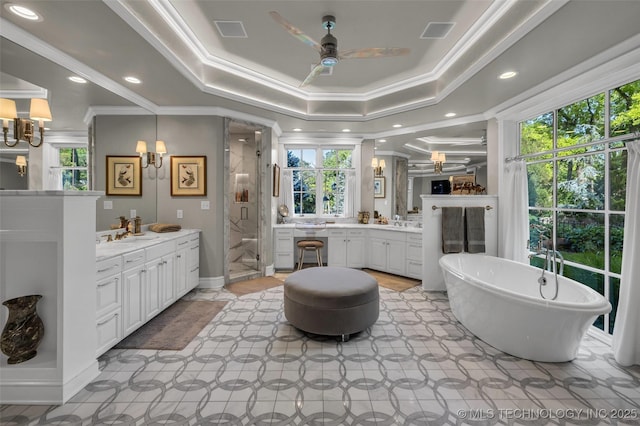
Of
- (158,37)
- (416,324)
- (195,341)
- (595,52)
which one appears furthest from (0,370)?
(595,52)

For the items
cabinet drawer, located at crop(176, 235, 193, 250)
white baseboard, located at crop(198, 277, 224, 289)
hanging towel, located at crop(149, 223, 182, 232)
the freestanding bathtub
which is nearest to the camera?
the freestanding bathtub

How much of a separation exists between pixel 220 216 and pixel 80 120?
1.94m

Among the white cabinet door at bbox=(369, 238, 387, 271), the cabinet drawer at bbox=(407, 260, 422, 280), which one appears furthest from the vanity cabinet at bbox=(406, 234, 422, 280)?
the white cabinet door at bbox=(369, 238, 387, 271)

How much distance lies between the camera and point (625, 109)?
100 inches

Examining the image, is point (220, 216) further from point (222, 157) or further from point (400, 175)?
point (400, 175)

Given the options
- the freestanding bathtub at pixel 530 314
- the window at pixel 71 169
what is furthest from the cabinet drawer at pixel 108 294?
the freestanding bathtub at pixel 530 314

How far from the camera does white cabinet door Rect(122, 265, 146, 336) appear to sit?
8.26ft

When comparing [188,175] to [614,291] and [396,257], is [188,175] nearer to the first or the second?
[396,257]

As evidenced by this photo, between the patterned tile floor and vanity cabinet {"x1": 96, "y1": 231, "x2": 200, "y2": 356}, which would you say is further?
vanity cabinet {"x1": 96, "y1": 231, "x2": 200, "y2": 356}

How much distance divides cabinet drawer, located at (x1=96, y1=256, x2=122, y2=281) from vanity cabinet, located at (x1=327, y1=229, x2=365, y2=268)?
3.35 m

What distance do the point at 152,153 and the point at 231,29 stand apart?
2035mm

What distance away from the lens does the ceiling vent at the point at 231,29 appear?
267 centimetres

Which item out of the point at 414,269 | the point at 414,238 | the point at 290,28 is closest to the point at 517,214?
the point at 414,238

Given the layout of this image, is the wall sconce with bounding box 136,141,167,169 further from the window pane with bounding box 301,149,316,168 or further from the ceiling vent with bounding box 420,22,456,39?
the ceiling vent with bounding box 420,22,456,39
